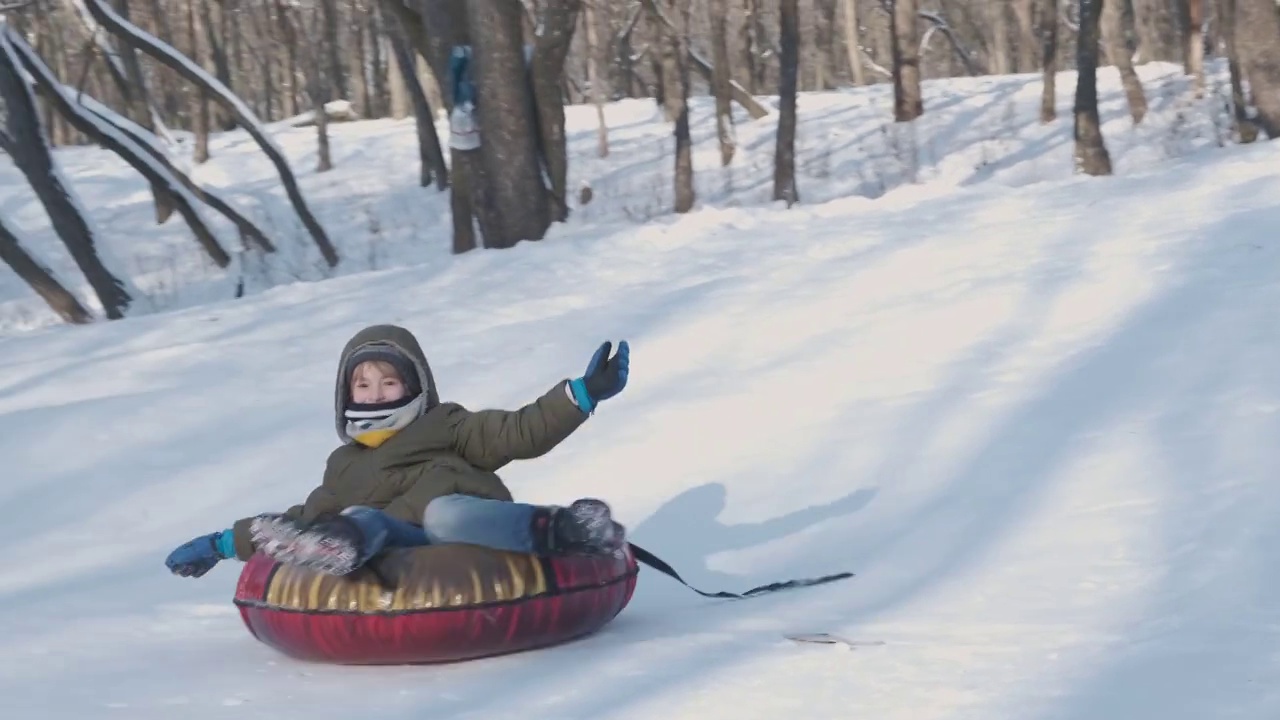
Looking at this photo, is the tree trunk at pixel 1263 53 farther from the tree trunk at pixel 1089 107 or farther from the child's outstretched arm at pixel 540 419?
the child's outstretched arm at pixel 540 419

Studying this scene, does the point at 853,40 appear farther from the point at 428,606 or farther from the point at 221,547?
the point at 428,606

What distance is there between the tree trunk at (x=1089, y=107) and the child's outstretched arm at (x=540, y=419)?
10861 millimetres

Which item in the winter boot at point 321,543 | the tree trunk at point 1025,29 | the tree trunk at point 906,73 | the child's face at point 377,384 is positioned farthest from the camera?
the tree trunk at point 1025,29

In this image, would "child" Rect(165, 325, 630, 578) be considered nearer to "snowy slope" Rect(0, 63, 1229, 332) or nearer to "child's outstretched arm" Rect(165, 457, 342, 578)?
"child's outstretched arm" Rect(165, 457, 342, 578)

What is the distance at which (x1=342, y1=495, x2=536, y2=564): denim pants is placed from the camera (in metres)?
4.00

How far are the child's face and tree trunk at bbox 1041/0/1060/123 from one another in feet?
52.2

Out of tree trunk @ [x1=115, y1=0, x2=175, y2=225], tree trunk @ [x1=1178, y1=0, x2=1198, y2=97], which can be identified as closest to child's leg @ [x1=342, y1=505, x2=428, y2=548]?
tree trunk @ [x1=115, y1=0, x2=175, y2=225]

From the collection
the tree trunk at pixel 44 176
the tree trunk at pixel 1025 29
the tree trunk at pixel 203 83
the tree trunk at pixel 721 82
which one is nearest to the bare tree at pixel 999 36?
the tree trunk at pixel 1025 29

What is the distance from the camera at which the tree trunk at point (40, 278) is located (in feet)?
37.3

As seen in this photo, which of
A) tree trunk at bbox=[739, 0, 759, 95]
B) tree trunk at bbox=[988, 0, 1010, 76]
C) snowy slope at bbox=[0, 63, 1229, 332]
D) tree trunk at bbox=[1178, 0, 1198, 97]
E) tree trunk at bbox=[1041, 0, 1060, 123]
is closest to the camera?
snowy slope at bbox=[0, 63, 1229, 332]

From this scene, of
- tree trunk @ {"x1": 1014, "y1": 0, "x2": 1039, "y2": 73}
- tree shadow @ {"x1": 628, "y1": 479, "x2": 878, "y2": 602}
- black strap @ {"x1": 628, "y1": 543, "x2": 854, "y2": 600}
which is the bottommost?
tree shadow @ {"x1": 628, "y1": 479, "x2": 878, "y2": 602}

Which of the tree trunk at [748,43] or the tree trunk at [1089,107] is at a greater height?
the tree trunk at [748,43]

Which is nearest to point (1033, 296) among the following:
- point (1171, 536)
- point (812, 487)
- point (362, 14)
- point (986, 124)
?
point (812, 487)

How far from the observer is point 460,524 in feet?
13.3
